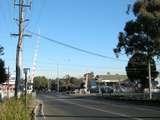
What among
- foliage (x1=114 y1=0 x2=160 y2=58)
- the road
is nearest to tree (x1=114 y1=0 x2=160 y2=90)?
foliage (x1=114 y1=0 x2=160 y2=58)

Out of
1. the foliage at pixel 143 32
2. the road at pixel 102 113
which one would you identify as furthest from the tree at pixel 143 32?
the road at pixel 102 113

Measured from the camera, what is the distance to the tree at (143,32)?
48438 mm

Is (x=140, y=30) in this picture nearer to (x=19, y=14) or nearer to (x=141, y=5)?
(x=141, y=5)

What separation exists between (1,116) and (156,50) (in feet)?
134

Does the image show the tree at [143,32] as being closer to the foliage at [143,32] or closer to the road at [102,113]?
the foliage at [143,32]

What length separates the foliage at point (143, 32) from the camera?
48422 mm

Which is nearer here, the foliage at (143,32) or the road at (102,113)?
the road at (102,113)

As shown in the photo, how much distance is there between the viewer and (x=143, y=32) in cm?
5366

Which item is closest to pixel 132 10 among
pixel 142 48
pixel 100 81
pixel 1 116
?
pixel 142 48

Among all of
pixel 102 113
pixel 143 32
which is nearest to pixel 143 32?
pixel 143 32

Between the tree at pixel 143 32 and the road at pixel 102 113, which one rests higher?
the tree at pixel 143 32

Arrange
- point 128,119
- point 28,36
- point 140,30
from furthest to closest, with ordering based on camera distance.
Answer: point 140,30 → point 28,36 → point 128,119

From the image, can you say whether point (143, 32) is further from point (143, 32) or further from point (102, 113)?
point (102, 113)

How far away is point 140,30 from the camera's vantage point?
53750 mm
